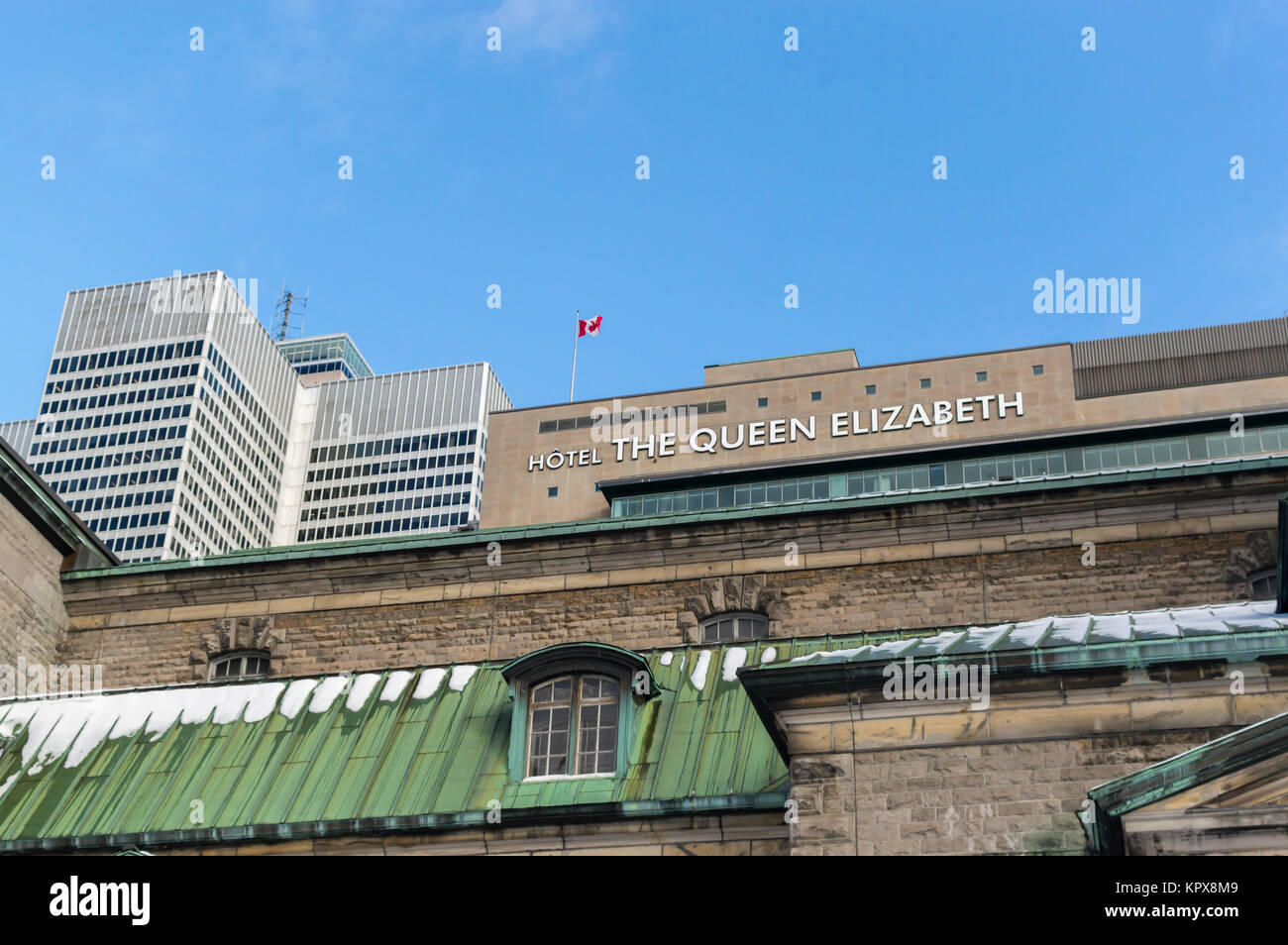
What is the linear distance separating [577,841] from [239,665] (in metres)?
11.9

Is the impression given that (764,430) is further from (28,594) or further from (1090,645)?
(1090,645)

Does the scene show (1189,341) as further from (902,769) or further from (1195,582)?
(902,769)

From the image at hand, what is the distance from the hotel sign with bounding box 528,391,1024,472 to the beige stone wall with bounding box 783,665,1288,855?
206 ft

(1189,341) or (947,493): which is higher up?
(1189,341)

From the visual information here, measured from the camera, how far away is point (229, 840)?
22.2 meters

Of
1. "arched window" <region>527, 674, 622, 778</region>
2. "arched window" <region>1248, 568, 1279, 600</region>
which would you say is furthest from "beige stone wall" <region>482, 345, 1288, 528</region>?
"arched window" <region>527, 674, 622, 778</region>

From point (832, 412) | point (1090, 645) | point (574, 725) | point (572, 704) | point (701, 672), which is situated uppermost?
point (832, 412)

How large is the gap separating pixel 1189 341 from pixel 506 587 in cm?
5840

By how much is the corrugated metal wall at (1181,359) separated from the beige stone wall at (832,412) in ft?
2.42

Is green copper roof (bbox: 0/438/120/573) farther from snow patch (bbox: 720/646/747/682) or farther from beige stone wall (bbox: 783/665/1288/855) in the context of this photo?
beige stone wall (bbox: 783/665/1288/855)

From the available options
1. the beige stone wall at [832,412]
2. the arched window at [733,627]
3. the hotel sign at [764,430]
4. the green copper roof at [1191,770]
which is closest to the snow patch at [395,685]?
the arched window at [733,627]

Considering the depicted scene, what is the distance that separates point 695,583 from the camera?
28391 millimetres

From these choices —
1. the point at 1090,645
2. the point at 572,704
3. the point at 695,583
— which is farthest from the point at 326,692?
the point at 1090,645
